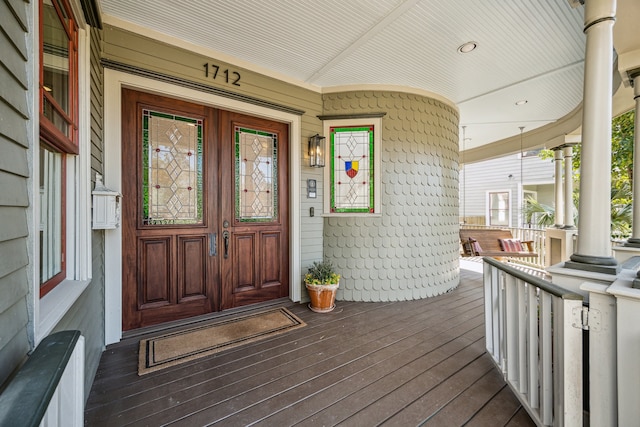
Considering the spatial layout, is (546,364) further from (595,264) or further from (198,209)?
(198,209)

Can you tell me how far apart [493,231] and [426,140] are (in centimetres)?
340

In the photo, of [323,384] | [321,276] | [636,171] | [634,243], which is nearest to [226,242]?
[321,276]

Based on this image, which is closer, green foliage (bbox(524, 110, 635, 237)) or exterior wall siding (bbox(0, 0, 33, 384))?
exterior wall siding (bbox(0, 0, 33, 384))

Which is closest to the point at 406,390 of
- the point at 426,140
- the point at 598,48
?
the point at 598,48

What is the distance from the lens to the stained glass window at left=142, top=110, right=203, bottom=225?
2.77 m

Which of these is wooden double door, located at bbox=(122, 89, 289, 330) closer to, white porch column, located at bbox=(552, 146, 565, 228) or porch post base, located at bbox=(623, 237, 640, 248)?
porch post base, located at bbox=(623, 237, 640, 248)

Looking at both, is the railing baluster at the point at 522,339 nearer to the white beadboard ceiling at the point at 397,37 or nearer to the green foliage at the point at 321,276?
the green foliage at the point at 321,276

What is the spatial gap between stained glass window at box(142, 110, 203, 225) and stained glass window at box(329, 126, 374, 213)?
174 centimetres

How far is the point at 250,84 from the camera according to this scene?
3.26m

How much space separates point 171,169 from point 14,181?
81.2 inches

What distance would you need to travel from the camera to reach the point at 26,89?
101 centimetres

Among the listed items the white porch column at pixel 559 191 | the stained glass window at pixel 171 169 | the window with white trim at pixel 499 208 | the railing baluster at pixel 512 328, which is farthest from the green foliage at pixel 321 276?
the window with white trim at pixel 499 208

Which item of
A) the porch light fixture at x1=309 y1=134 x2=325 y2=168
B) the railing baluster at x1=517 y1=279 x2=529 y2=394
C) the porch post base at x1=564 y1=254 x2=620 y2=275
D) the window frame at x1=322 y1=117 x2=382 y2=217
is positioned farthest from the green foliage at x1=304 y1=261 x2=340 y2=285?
the porch post base at x1=564 y1=254 x2=620 y2=275

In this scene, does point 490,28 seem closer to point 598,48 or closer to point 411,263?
point 598,48
